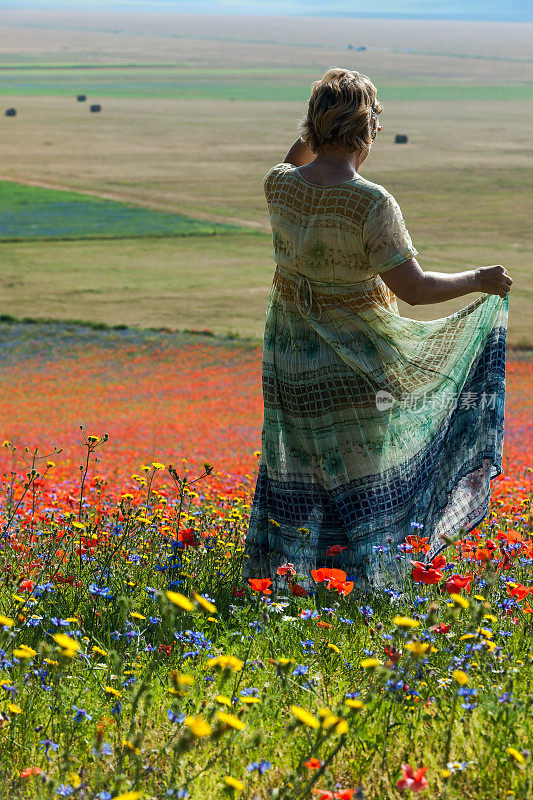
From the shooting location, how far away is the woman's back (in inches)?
150

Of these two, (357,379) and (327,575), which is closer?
(327,575)

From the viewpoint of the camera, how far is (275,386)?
4.27 metres

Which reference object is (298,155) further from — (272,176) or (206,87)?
(206,87)

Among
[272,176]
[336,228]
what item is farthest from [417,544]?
[272,176]

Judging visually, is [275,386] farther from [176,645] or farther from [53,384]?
[53,384]

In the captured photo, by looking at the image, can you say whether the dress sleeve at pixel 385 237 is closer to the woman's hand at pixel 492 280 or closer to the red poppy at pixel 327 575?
the woman's hand at pixel 492 280

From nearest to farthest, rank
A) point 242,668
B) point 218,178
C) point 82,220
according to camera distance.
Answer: point 242,668
point 82,220
point 218,178

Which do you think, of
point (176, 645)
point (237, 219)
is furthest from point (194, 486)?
point (237, 219)

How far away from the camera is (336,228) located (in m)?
3.91

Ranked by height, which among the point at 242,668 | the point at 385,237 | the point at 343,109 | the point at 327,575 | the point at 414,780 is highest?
the point at 343,109

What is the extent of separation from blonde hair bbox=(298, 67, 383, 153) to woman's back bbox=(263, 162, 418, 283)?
0.60ft

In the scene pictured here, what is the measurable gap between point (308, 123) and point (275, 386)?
1.16 metres

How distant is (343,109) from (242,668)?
2.24m

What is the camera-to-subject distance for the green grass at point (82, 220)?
1774 inches
